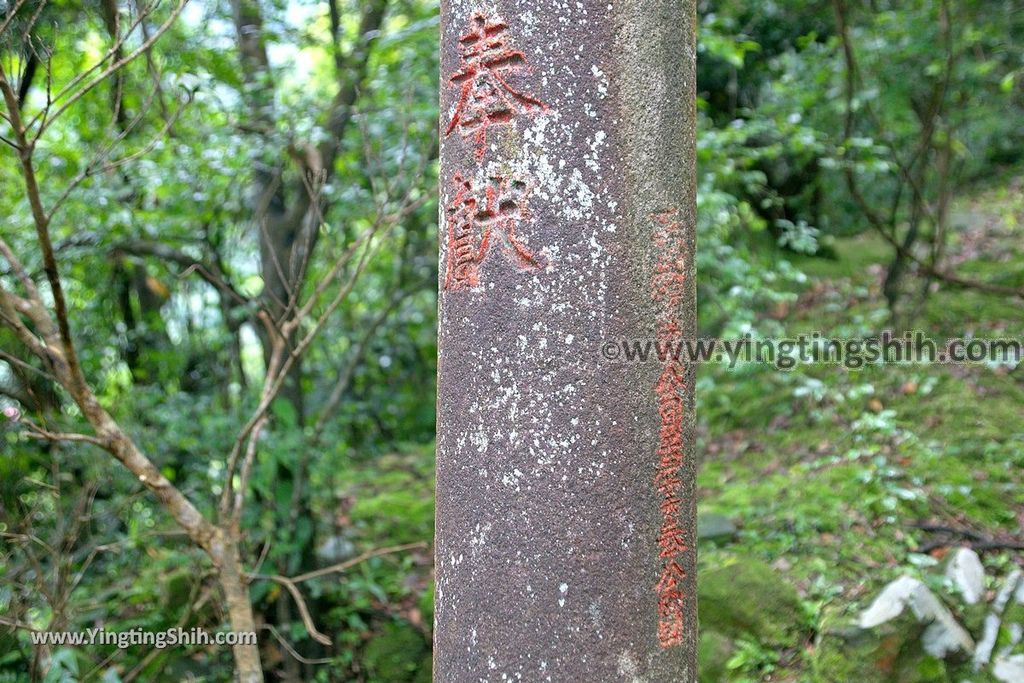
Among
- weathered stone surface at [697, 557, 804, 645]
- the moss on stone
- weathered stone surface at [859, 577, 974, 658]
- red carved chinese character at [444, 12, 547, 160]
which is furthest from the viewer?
the moss on stone

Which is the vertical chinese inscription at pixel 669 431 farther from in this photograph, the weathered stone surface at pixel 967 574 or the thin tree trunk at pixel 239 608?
the weathered stone surface at pixel 967 574

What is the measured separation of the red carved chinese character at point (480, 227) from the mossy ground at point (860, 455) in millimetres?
2361

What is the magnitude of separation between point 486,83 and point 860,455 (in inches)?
145

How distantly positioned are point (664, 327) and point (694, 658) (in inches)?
30.2

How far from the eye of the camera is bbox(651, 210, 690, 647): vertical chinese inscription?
6.29ft

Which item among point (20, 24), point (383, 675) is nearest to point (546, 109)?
point (20, 24)

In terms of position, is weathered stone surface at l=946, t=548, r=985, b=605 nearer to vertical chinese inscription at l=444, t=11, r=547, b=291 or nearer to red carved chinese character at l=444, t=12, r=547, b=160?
vertical chinese inscription at l=444, t=11, r=547, b=291

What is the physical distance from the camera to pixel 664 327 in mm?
1954

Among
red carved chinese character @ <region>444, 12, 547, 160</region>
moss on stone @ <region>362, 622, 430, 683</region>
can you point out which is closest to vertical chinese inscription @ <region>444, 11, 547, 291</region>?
red carved chinese character @ <region>444, 12, 547, 160</region>

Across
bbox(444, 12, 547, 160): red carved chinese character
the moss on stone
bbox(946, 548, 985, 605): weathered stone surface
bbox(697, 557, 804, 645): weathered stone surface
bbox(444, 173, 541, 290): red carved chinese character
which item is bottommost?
the moss on stone

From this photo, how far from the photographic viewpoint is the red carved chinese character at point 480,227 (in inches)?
76.7

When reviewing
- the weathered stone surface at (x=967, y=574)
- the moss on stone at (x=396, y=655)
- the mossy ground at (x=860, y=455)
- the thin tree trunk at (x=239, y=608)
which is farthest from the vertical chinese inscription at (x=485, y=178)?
the moss on stone at (x=396, y=655)

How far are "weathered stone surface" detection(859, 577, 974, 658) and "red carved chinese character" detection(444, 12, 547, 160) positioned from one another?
247 centimetres

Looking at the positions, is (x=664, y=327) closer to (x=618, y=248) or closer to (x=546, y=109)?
(x=618, y=248)
